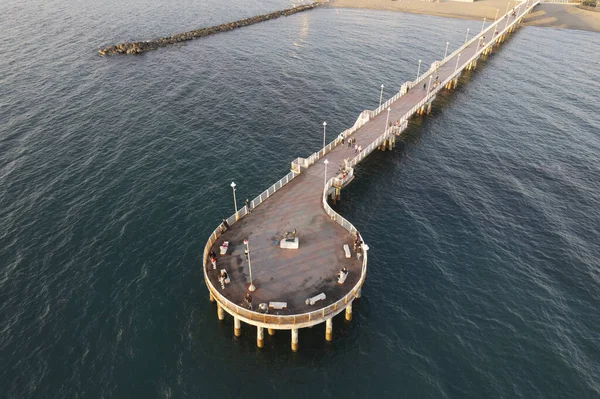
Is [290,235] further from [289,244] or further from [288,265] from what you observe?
[288,265]

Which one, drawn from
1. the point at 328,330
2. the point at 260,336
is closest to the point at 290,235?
the point at 328,330

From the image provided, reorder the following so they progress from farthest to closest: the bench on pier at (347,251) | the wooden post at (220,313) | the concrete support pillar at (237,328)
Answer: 1. the bench on pier at (347,251)
2. the wooden post at (220,313)
3. the concrete support pillar at (237,328)

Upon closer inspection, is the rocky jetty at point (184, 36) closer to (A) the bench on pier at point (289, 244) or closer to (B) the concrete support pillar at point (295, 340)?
(A) the bench on pier at point (289, 244)

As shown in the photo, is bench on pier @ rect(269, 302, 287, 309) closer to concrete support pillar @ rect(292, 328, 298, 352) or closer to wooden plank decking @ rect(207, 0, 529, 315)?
wooden plank decking @ rect(207, 0, 529, 315)

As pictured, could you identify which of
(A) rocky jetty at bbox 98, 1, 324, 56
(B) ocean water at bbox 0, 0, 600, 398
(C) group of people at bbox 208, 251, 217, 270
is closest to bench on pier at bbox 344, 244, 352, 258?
(B) ocean water at bbox 0, 0, 600, 398

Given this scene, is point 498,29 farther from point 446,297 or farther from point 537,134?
point 446,297

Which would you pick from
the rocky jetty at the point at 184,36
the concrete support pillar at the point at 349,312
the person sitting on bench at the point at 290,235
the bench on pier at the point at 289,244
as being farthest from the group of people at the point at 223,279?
the rocky jetty at the point at 184,36
